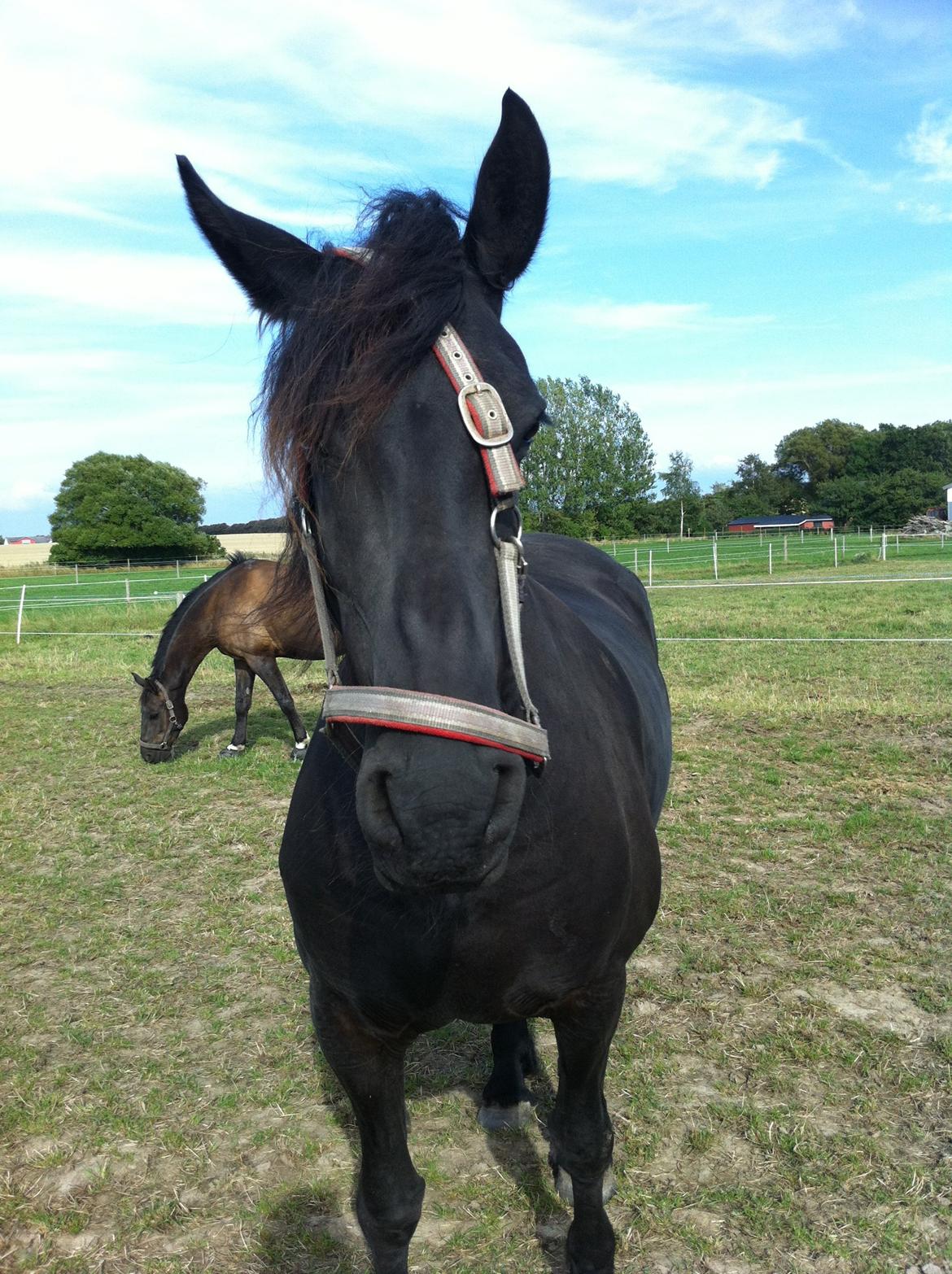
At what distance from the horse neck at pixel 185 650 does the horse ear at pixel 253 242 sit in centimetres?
694

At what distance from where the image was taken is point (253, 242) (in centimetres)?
180

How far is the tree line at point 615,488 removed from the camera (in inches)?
1838

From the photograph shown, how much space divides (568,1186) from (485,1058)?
0.76m

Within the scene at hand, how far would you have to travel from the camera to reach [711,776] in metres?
6.48

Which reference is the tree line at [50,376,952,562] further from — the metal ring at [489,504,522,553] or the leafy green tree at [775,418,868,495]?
the metal ring at [489,504,522,553]

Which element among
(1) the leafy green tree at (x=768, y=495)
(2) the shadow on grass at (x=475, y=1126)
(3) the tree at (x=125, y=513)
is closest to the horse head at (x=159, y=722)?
(2) the shadow on grass at (x=475, y=1126)

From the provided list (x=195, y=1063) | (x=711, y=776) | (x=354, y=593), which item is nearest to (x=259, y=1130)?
(x=195, y=1063)

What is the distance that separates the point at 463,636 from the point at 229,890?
4.18 metres

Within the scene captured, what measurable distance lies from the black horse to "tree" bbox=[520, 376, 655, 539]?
39.3 m

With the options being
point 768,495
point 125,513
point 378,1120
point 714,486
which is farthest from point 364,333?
point 714,486

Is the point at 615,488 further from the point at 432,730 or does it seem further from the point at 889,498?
the point at 432,730

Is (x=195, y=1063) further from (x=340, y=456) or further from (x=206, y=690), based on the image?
(x=206, y=690)

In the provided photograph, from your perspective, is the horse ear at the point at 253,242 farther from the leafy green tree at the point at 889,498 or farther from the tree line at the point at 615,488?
the leafy green tree at the point at 889,498

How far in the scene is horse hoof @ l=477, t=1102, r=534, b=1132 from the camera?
9.61ft
